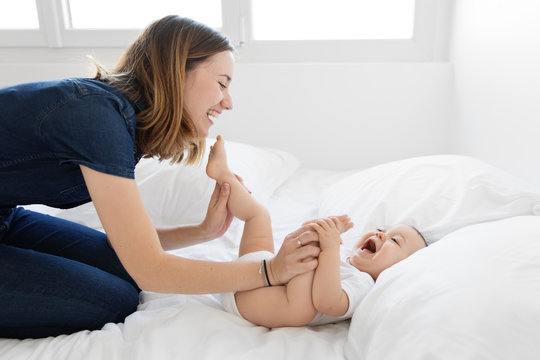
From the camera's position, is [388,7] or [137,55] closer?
[137,55]

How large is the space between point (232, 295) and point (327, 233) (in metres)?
0.24

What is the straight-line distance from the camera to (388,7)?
209 cm

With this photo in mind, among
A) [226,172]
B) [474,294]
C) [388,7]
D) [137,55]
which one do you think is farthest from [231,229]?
[388,7]

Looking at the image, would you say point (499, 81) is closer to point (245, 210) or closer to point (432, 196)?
point (432, 196)

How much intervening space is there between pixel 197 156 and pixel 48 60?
1.60 meters

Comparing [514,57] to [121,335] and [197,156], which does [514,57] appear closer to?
[197,156]

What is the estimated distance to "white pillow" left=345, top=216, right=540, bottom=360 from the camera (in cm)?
64

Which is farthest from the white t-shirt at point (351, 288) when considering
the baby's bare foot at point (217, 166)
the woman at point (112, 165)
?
the baby's bare foot at point (217, 166)

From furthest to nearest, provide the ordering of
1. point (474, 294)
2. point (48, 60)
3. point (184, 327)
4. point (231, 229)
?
point (48, 60)
point (231, 229)
point (184, 327)
point (474, 294)

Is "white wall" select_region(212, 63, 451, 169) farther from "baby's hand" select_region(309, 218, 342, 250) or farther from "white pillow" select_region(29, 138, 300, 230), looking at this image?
"baby's hand" select_region(309, 218, 342, 250)

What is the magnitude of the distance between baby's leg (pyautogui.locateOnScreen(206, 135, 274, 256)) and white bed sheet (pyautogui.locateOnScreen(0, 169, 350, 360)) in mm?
159

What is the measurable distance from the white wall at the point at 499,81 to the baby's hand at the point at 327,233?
74 cm

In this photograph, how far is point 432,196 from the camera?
1271 mm

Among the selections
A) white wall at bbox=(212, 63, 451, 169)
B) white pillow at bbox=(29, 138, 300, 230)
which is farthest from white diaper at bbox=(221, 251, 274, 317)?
white wall at bbox=(212, 63, 451, 169)
